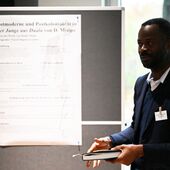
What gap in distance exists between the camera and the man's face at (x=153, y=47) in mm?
1514

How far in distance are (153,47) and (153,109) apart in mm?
293

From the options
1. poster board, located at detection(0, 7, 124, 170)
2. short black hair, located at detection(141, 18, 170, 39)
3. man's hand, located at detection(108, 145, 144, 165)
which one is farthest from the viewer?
poster board, located at detection(0, 7, 124, 170)

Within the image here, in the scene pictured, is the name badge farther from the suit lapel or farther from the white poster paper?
the white poster paper

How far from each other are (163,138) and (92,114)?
2.21 ft

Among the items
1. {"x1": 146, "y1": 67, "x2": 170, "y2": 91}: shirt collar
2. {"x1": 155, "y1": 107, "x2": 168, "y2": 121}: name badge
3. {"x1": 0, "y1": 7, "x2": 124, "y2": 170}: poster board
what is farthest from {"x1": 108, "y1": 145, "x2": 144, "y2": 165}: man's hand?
{"x1": 0, "y1": 7, "x2": 124, "y2": 170}: poster board

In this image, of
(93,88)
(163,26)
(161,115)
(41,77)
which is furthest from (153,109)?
(41,77)

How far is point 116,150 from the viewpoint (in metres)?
1.47

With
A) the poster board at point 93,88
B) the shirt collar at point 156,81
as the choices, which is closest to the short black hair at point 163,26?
the shirt collar at point 156,81

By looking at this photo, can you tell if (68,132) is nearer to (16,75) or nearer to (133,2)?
(16,75)

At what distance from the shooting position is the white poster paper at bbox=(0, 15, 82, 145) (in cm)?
204


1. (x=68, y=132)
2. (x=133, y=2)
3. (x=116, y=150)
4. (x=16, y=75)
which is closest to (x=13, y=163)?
(x=68, y=132)

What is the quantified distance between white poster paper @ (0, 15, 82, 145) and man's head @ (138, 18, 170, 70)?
23.3 inches

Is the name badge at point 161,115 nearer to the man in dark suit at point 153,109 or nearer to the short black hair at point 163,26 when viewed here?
the man in dark suit at point 153,109

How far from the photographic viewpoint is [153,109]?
153cm
